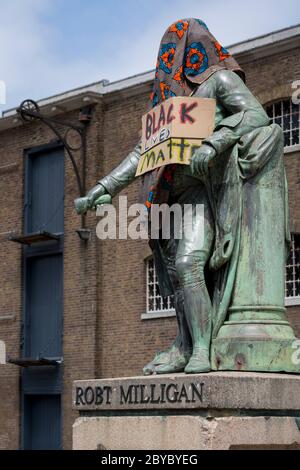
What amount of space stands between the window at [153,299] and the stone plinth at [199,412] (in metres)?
14.7

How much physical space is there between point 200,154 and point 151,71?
1565 cm

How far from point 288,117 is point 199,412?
13719mm

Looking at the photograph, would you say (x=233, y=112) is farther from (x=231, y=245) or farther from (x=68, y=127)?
(x=68, y=127)

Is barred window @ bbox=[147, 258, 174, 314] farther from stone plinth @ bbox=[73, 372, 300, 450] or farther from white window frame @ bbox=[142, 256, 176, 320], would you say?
stone plinth @ bbox=[73, 372, 300, 450]

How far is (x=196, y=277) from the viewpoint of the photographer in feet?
22.2

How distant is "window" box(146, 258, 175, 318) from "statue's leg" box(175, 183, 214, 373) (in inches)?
569

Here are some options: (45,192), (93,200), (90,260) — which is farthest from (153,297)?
(93,200)

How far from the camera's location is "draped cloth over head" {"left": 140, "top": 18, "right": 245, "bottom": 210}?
23.4ft

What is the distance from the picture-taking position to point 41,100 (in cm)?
2439

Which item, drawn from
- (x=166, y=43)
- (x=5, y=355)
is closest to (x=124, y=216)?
(x=5, y=355)

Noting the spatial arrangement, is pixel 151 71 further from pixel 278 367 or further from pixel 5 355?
pixel 278 367

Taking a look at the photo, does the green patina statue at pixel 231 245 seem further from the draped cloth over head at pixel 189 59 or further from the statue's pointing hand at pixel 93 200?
the statue's pointing hand at pixel 93 200

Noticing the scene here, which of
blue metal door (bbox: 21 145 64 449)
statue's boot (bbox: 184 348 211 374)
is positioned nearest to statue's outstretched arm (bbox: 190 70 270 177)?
statue's boot (bbox: 184 348 211 374)

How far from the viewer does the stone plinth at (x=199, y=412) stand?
6047 millimetres
